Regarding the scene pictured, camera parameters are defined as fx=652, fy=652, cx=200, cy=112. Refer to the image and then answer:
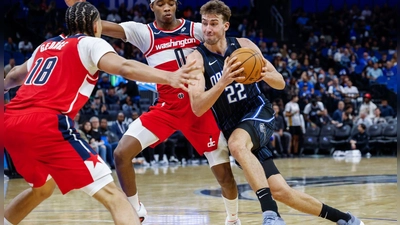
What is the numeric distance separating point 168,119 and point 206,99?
1.17m

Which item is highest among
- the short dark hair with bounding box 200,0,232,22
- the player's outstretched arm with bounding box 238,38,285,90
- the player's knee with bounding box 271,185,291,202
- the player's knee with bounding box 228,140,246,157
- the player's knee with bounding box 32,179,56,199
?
the short dark hair with bounding box 200,0,232,22

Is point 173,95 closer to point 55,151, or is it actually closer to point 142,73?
point 142,73

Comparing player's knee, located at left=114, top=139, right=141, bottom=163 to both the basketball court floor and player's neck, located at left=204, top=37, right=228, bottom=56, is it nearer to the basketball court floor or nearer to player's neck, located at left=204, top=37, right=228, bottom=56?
the basketball court floor

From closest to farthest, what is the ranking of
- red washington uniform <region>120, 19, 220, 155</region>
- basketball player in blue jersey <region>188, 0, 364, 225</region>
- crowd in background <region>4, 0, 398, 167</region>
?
basketball player in blue jersey <region>188, 0, 364, 225</region> → red washington uniform <region>120, 19, 220, 155</region> → crowd in background <region>4, 0, 398, 167</region>

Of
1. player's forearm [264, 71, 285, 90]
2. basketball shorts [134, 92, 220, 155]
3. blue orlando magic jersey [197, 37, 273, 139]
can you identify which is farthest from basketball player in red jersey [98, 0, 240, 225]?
player's forearm [264, 71, 285, 90]

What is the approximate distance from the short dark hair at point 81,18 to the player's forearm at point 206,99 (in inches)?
53.0

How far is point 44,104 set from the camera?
192 inches

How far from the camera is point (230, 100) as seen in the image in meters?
6.65

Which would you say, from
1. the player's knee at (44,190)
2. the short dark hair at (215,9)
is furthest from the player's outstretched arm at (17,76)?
the short dark hair at (215,9)

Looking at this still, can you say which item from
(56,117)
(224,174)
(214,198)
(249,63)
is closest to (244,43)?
(249,63)

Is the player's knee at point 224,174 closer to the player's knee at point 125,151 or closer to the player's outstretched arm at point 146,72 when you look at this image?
the player's knee at point 125,151

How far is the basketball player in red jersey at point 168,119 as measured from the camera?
7.00 meters

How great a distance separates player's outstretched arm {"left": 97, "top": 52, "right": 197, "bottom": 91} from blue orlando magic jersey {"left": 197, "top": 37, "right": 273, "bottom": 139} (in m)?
1.98

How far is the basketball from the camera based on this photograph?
5.88 metres
